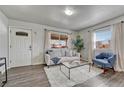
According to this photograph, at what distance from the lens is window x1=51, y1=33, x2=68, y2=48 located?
502cm

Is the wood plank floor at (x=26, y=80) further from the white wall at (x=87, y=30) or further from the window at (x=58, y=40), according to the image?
the white wall at (x=87, y=30)

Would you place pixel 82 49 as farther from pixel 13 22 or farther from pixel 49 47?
pixel 13 22

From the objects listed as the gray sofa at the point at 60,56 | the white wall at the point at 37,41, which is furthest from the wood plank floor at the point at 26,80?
the white wall at the point at 37,41

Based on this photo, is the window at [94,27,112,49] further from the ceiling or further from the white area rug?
the white area rug

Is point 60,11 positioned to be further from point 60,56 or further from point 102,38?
point 102,38

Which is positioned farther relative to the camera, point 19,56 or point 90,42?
point 90,42

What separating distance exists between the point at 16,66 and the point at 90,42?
174 inches

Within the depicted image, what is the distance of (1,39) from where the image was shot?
9.44 ft

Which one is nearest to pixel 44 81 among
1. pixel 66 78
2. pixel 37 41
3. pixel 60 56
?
pixel 66 78

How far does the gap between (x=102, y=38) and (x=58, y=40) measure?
2720 mm

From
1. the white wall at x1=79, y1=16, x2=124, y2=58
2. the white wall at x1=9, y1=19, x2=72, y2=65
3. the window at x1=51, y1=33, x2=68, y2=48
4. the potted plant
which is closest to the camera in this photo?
the white wall at x1=79, y1=16, x2=124, y2=58

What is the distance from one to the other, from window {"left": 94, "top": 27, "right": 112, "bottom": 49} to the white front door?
3.96 metres

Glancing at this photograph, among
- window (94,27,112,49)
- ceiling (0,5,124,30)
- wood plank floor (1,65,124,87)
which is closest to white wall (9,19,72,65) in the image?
ceiling (0,5,124,30)
